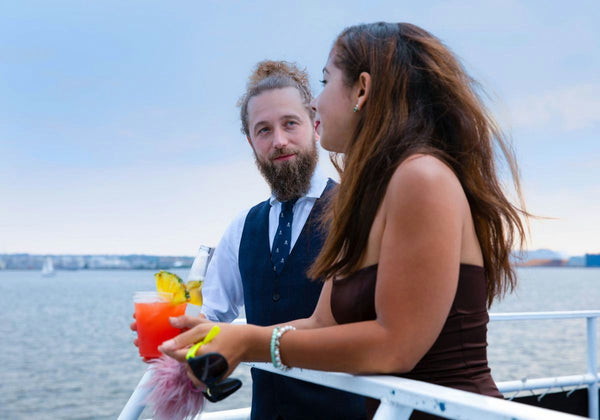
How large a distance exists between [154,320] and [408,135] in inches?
24.5

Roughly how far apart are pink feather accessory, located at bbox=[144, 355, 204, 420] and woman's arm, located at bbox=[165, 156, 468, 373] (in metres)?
0.14

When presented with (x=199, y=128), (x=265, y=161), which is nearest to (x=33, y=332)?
(x=199, y=128)

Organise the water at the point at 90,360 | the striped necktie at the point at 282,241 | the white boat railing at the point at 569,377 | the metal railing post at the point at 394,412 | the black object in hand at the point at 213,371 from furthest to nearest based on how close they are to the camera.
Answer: the water at the point at 90,360, the white boat railing at the point at 569,377, the striped necktie at the point at 282,241, the black object in hand at the point at 213,371, the metal railing post at the point at 394,412

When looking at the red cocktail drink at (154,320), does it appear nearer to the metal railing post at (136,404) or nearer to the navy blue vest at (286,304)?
the metal railing post at (136,404)

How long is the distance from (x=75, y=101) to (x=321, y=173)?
57458 mm

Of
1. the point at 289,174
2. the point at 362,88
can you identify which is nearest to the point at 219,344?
the point at 362,88

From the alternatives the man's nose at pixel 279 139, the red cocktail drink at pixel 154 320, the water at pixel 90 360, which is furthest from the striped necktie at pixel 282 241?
the water at pixel 90 360

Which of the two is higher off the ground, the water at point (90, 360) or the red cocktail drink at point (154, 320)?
the red cocktail drink at point (154, 320)

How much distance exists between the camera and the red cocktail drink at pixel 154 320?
123 centimetres

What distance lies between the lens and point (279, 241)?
2.13 meters

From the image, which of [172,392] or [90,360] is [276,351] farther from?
[90,360]

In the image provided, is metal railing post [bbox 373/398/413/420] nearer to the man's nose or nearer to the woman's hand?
the woman's hand

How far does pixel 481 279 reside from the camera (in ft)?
3.93

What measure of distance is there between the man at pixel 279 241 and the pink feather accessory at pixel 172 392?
81 cm
